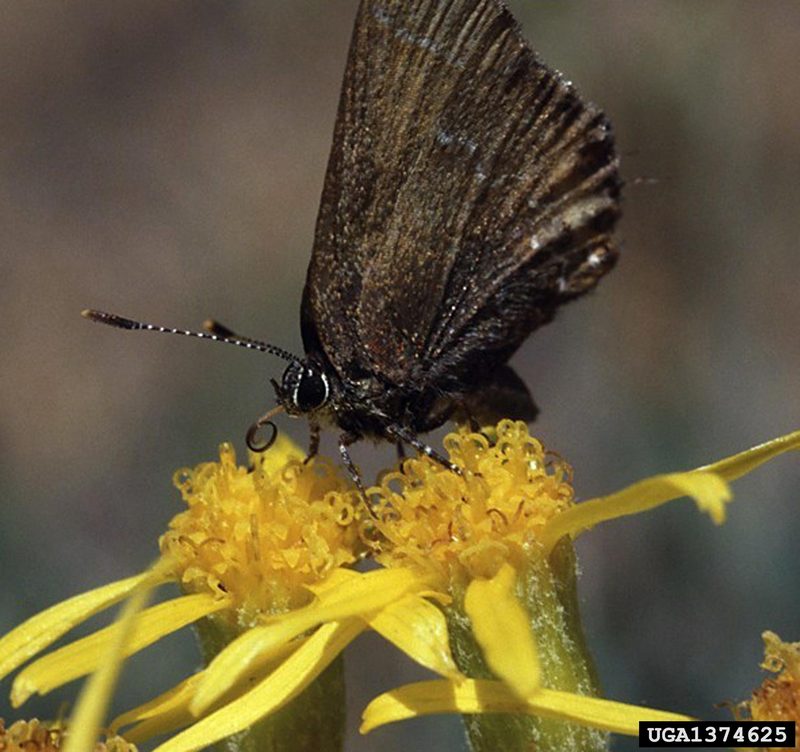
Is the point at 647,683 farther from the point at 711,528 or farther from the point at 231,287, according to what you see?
the point at 231,287

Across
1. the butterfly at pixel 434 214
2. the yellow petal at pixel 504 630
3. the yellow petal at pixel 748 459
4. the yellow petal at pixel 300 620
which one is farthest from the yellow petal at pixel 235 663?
the yellow petal at pixel 748 459

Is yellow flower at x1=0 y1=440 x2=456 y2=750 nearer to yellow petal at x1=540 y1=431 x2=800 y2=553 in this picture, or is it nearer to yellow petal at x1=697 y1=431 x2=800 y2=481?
yellow petal at x1=540 y1=431 x2=800 y2=553

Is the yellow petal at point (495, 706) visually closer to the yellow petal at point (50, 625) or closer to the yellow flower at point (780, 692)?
the yellow flower at point (780, 692)

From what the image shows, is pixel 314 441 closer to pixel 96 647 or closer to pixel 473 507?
pixel 473 507

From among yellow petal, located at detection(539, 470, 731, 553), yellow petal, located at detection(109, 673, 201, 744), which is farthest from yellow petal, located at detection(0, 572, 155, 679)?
yellow petal, located at detection(539, 470, 731, 553)

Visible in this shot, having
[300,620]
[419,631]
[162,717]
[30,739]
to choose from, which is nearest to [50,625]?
[30,739]
